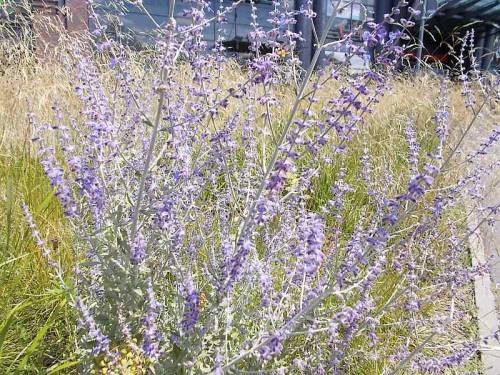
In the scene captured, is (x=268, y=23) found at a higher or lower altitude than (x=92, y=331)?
higher

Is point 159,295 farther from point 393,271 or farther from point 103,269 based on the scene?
point 393,271

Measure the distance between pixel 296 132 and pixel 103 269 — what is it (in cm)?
81

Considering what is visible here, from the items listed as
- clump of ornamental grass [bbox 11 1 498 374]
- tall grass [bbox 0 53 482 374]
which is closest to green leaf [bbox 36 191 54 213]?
tall grass [bbox 0 53 482 374]

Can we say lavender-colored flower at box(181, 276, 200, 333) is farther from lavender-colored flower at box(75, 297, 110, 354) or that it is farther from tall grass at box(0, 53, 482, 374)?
tall grass at box(0, 53, 482, 374)

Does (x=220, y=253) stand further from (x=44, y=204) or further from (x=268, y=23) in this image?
(x=268, y=23)

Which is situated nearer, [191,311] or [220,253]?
[191,311]

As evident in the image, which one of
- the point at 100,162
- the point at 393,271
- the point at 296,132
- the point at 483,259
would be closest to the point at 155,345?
the point at 100,162

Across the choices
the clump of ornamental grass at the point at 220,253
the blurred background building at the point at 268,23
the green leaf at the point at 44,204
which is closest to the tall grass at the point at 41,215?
the green leaf at the point at 44,204

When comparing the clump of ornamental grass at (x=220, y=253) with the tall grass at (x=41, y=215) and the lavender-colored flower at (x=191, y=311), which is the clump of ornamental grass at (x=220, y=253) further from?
the tall grass at (x=41, y=215)

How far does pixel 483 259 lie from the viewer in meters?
3.88

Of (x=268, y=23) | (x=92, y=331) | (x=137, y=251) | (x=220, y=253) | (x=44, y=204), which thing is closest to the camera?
(x=92, y=331)

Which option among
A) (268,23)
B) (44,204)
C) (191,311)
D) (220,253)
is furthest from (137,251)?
(268,23)

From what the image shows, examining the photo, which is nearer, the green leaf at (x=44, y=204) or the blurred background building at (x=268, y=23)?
the green leaf at (x=44, y=204)

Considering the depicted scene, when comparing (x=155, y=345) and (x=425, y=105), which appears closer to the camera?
(x=155, y=345)
